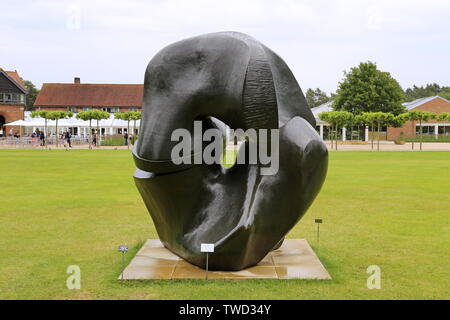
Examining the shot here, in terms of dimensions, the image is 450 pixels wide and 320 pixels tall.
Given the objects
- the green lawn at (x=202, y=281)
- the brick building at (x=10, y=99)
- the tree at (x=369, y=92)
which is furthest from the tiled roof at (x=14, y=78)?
the green lawn at (x=202, y=281)

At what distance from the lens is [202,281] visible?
700cm

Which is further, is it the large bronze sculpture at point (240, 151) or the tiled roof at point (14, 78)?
the tiled roof at point (14, 78)

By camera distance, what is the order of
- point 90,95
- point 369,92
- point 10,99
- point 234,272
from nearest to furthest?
point 234,272
point 369,92
point 10,99
point 90,95

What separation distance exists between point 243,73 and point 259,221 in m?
2.05

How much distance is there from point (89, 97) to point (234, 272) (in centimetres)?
6525

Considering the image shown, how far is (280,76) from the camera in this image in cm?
754

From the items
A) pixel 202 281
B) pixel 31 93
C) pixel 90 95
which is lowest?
pixel 202 281

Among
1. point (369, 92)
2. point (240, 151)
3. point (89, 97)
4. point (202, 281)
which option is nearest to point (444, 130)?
point (369, 92)

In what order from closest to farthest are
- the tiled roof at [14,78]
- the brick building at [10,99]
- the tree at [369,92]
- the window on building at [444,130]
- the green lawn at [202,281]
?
1. the green lawn at [202,281]
2. the tree at [369,92]
3. the brick building at [10,99]
4. the tiled roof at [14,78]
5. the window on building at [444,130]

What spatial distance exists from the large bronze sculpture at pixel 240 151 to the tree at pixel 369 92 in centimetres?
5643

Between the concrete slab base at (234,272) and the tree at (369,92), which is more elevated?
the tree at (369,92)

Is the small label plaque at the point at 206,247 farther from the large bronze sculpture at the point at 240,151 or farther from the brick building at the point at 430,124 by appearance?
the brick building at the point at 430,124

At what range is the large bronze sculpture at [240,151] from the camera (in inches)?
283

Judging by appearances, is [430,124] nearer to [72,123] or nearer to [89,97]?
[72,123]
